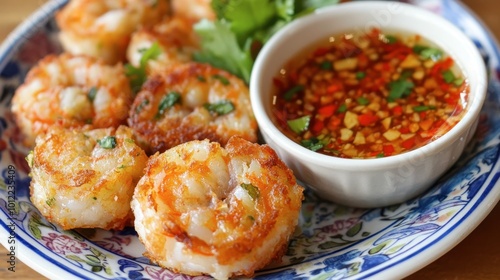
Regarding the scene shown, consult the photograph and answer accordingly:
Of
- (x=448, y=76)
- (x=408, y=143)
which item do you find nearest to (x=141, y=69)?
(x=408, y=143)

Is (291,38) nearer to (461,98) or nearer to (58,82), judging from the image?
(461,98)

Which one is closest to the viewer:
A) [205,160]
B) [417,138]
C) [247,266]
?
[247,266]

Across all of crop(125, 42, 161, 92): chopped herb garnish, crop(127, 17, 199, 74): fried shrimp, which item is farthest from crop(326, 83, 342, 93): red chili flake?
crop(125, 42, 161, 92): chopped herb garnish

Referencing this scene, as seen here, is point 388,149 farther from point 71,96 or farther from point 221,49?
point 71,96

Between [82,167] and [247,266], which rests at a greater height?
[82,167]

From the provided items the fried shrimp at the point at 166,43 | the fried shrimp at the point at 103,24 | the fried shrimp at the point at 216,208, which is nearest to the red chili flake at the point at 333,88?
the fried shrimp at the point at 216,208

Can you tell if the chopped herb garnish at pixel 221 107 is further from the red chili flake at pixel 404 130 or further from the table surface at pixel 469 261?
the table surface at pixel 469 261

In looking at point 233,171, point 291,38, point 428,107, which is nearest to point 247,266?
point 233,171
